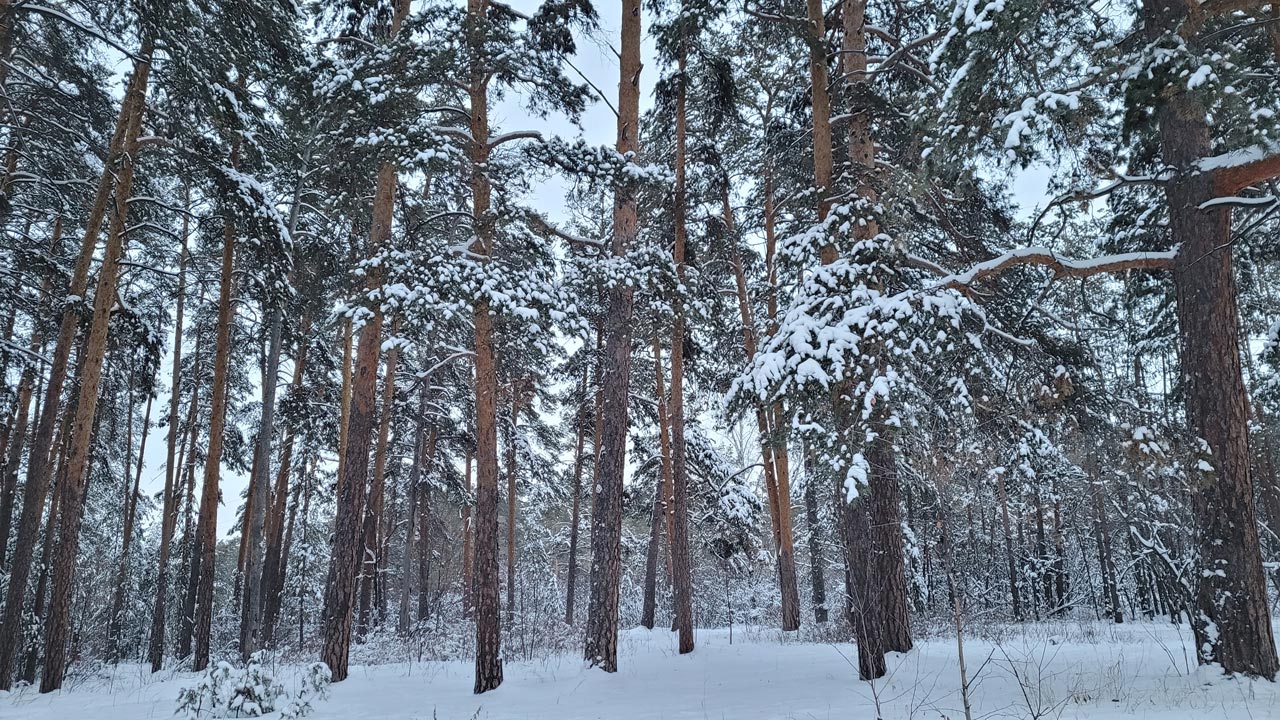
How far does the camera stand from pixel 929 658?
7551 millimetres

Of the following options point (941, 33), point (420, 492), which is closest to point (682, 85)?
point (941, 33)

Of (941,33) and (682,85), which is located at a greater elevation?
(682,85)

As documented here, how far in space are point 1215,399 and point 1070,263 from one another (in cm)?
169

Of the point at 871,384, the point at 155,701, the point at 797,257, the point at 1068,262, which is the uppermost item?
the point at 797,257

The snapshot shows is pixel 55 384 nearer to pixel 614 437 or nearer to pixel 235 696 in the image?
pixel 235 696

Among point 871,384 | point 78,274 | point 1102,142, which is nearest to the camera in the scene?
point 871,384

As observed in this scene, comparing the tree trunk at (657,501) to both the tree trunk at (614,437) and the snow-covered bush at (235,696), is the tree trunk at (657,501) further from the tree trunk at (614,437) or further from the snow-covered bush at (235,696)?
the snow-covered bush at (235,696)

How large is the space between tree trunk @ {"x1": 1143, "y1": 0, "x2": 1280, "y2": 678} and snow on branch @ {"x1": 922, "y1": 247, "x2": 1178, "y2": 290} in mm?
197

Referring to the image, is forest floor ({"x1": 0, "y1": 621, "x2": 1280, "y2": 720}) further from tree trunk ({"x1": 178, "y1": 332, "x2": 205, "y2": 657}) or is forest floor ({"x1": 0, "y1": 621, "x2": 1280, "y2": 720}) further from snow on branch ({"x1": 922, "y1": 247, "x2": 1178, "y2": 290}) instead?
tree trunk ({"x1": 178, "y1": 332, "x2": 205, "y2": 657})

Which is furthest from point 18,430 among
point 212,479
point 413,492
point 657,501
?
point 657,501

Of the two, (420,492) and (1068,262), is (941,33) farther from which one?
(420,492)

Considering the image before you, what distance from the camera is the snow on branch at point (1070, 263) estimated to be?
6.12 metres

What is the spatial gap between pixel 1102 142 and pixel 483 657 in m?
10.5

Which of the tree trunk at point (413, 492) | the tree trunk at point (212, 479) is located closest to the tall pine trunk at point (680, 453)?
the tree trunk at point (413, 492)
